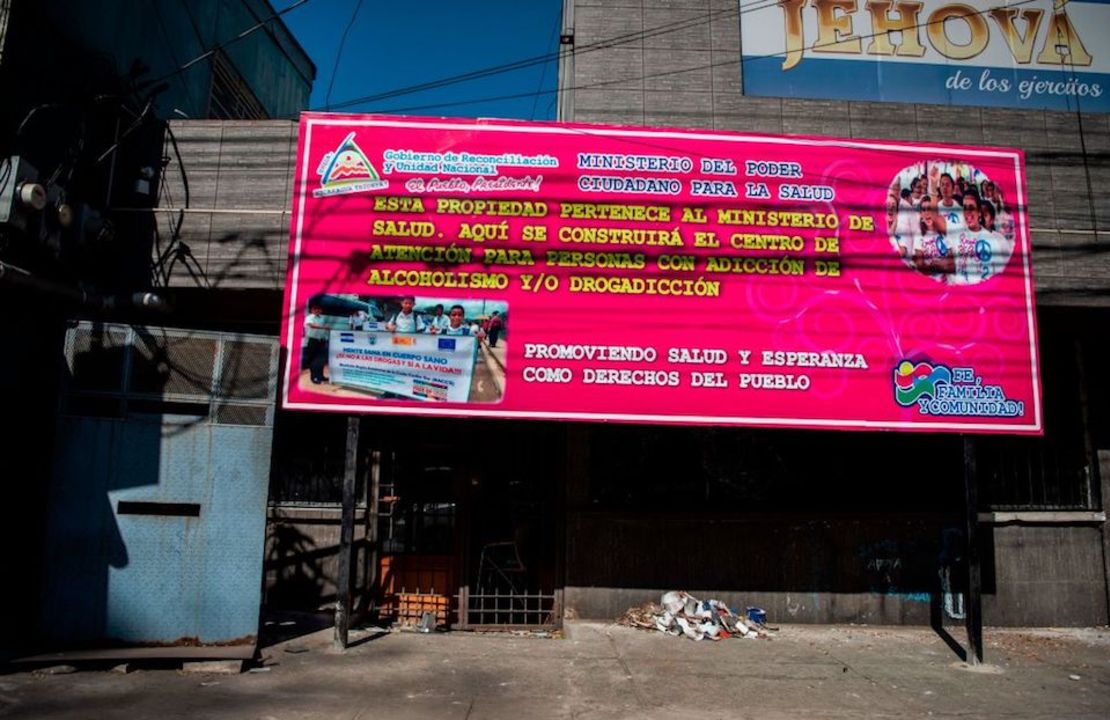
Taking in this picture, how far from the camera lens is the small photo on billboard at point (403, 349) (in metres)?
8.00

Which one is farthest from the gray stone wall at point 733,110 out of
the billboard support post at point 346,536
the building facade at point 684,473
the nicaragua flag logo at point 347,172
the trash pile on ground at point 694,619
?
the trash pile on ground at point 694,619

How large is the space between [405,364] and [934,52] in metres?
8.48

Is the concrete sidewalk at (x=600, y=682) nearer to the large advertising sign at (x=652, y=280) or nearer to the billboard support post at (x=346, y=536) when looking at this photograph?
the billboard support post at (x=346, y=536)

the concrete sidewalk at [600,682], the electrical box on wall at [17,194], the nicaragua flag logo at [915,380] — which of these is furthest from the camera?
the nicaragua flag logo at [915,380]

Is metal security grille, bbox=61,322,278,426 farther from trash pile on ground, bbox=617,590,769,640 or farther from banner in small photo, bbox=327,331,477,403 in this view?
trash pile on ground, bbox=617,590,769,640

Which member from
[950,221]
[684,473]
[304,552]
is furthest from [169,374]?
[950,221]

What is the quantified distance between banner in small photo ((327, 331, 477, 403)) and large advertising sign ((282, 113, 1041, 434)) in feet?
0.07

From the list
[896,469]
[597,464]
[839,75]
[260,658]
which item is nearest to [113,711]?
[260,658]

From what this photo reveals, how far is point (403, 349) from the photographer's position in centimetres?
807

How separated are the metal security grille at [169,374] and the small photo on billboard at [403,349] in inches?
21.6

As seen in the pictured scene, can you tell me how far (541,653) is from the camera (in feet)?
26.9

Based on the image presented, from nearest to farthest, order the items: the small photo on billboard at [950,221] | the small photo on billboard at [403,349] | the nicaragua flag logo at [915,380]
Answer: the small photo on billboard at [403,349] < the nicaragua flag logo at [915,380] < the small photo on billboard at [950,221]

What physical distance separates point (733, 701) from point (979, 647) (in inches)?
129

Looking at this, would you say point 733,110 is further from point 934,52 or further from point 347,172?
point 347,172
